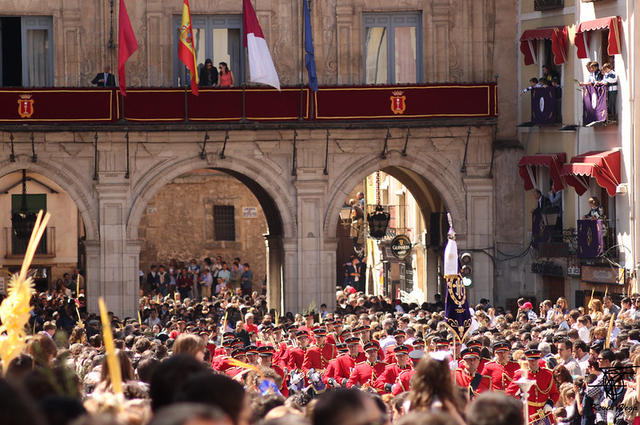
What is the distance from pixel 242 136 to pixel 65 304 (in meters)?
5.53

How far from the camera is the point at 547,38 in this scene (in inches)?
1144

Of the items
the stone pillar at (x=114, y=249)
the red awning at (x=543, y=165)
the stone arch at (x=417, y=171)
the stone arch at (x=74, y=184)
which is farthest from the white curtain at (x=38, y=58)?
the red awning at (x=543, y=165)

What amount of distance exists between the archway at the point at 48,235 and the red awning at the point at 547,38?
16.0m

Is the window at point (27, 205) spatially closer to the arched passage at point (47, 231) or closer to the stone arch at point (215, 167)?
the arched passage at point (47, 231)

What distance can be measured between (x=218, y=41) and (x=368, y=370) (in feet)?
51.4

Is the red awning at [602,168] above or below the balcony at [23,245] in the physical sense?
above

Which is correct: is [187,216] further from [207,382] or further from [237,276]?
[207,382]

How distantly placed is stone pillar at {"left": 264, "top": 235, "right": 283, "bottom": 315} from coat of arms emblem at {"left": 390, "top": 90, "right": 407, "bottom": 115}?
440 cm

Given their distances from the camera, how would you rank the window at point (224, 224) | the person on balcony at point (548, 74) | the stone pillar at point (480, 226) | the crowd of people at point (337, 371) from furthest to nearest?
the window at point (224, 224) → the stone pillar at point (480, 226) → the person on balcony at point (548, 74) → the crowd of people at point (337, 371)

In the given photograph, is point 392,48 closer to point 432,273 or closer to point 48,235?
point 432,273

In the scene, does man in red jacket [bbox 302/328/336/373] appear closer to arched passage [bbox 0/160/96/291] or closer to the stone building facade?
the stone building facade

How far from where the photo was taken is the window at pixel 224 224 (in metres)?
47.2

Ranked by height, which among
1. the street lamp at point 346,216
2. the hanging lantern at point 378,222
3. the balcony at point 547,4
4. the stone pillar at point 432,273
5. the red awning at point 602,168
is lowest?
the stone pillar at point 432,273

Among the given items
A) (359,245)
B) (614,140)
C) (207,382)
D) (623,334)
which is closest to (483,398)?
(207,382)
